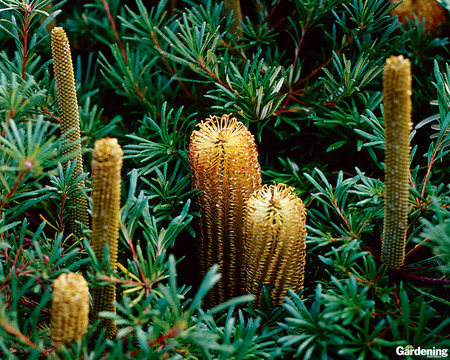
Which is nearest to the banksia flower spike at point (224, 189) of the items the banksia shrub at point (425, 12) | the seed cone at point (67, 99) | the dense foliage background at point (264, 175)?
the dense foliage background at point (264, 175)

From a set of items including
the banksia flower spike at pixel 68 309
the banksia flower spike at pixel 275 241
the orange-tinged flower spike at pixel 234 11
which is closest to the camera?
the banksia flower spike at pixel 68 309

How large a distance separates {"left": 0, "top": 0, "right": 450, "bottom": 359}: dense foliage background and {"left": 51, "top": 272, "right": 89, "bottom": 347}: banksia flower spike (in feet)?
0.05

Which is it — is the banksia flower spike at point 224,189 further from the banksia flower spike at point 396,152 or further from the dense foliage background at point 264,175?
the banksia flower spike at point 396,152

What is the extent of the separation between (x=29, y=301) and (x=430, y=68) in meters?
0.64

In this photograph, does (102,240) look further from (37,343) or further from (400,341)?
(400,341)

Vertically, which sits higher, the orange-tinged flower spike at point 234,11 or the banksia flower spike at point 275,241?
the orange-tinged flower spike at point 234,11

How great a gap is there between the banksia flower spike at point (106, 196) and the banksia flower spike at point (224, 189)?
0.15 meters

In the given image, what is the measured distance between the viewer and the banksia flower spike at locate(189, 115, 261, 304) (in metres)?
0.52

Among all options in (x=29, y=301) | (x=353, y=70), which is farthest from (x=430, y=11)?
(x=29, y=301)

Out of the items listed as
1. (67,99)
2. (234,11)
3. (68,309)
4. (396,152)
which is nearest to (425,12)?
(234,11)

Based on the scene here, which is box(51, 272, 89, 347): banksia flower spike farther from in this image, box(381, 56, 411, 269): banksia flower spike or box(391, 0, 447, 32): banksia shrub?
box(391, 0, 447, 32): banksia shrub

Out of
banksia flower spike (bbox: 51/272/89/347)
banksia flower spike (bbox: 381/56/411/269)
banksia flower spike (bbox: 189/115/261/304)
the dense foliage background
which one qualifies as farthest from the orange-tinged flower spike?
banksia flower spike (bbox: 51/272/89/347)

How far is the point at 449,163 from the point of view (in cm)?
62

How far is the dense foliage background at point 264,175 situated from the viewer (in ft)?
1.36
